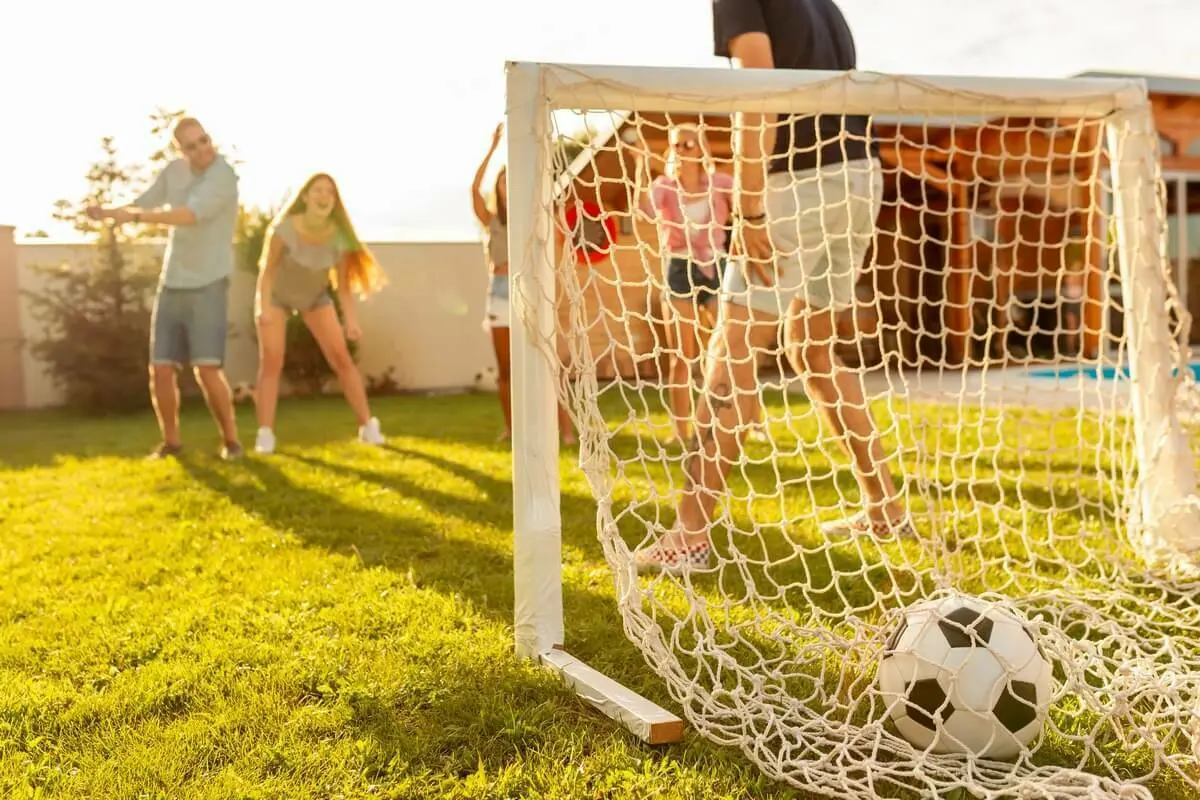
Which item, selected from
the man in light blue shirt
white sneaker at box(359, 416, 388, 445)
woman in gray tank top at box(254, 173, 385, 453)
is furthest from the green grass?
white sneaker at box(359, 416, 388, 445)

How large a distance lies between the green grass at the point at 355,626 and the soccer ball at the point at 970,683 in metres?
0.13

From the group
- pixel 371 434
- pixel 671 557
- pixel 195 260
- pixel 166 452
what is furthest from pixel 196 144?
pixel 671 557

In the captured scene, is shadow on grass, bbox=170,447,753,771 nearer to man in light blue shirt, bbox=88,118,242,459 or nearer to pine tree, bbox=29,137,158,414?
man in light blue shirt, bbox=88,118,242,459

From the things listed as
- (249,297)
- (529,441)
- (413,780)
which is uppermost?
(249,297)

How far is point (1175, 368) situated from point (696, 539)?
5.11ft

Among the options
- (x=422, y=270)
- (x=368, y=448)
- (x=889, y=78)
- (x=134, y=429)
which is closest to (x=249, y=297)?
(x=422, y=270)

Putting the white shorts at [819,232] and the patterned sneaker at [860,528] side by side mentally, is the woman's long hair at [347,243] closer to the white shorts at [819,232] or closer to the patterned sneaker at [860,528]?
the white shorts at [819,232]

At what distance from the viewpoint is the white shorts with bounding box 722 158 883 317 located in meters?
2.85

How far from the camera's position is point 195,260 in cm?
514

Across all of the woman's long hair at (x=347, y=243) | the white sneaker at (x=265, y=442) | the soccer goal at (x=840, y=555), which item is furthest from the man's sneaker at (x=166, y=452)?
the soccer goal at (x=840, y=555)

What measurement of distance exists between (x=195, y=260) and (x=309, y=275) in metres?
0.60

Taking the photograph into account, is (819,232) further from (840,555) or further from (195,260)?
(195,260)

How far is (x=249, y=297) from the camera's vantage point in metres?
10.5

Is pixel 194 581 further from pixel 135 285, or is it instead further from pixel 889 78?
pixel 135 285
